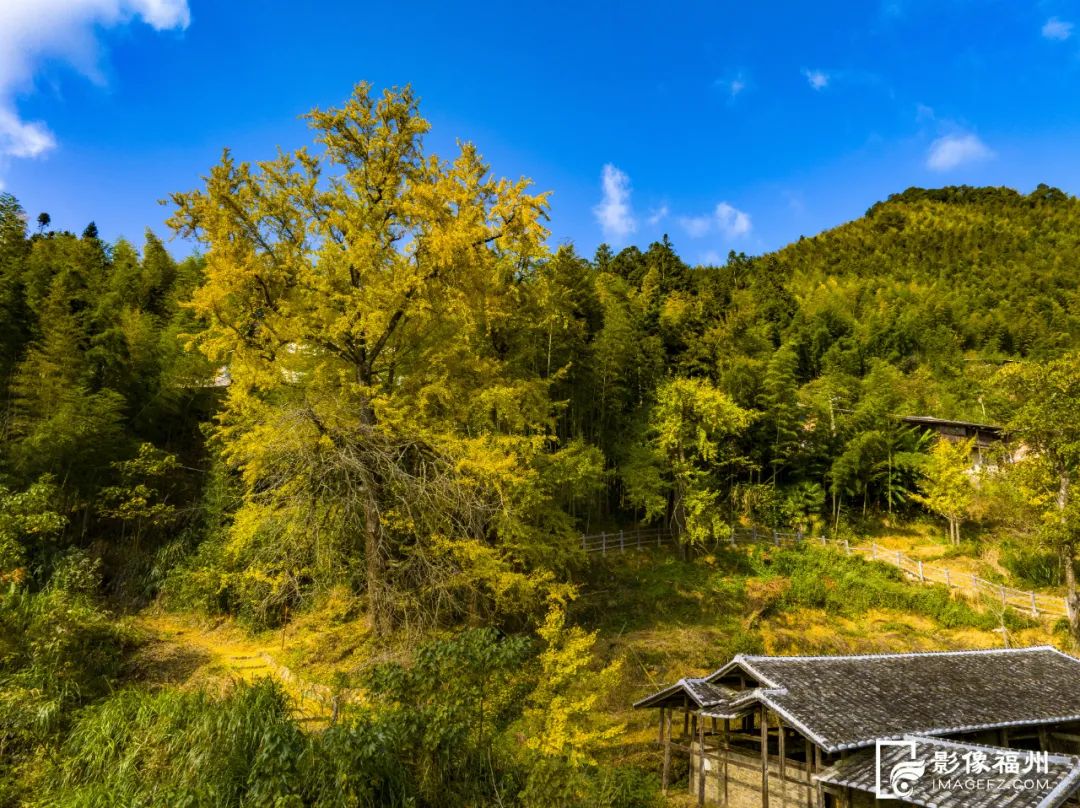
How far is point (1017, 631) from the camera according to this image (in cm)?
1742

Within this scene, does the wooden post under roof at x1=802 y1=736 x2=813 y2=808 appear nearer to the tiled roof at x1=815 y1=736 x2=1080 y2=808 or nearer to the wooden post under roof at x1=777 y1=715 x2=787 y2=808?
the wooden post under roof at x1=777 y1=715 x2=787 y2=808

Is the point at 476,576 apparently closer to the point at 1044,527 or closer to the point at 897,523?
the point at 1044,527

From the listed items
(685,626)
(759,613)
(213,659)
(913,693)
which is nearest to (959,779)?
(913,693)

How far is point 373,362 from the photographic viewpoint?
12875 millimetres

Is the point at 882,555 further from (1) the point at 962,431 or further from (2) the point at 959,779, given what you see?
(2) the point at 959,779

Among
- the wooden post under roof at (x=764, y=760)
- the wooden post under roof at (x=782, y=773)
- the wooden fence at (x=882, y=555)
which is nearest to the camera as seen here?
the wooden post under roof at (x=764, y=760)

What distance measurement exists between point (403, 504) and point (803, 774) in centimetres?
843

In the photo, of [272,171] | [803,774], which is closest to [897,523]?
[803,774]

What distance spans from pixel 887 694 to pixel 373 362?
11.5 metres

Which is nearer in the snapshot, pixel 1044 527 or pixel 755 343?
pixel 1044 527

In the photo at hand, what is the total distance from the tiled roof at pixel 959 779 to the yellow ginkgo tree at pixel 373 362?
6187 mm

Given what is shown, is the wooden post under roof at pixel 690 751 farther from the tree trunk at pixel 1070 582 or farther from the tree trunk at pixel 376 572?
the tree trunk at pixel 1070 582

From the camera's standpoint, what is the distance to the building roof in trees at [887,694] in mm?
8242

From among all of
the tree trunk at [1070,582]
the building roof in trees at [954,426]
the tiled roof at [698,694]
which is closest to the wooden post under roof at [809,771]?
the tiled roof at [698,694]
